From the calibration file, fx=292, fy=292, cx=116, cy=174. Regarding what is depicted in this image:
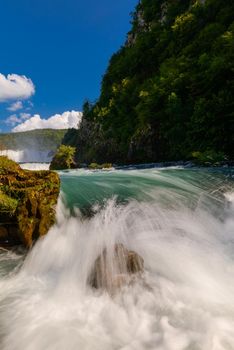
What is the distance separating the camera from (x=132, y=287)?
4.98 m

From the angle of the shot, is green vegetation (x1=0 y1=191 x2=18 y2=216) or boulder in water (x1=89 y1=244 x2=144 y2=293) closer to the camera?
boulder in water (x1=89 y1=244 x2=144 y2=293)

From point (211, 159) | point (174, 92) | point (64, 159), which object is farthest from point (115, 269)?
point (64, 159)

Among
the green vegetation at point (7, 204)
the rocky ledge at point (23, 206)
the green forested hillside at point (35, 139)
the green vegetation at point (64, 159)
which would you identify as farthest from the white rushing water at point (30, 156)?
the green vegetation at point (7, 204)

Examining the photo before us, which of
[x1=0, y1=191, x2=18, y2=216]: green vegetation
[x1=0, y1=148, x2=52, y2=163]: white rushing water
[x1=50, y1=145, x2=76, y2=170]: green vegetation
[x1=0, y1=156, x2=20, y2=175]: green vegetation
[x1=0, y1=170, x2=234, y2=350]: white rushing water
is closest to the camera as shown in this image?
[x1=0, y1=170, x2=234, y2=350]: white rushing water

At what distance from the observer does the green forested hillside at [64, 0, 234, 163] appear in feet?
70.9

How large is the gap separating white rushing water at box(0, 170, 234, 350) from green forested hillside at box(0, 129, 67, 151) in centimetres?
15862

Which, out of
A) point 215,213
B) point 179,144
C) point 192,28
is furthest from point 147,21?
point 215,213

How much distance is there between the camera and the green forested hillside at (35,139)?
6514 inches

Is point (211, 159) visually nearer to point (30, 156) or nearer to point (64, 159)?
point (64, 159)

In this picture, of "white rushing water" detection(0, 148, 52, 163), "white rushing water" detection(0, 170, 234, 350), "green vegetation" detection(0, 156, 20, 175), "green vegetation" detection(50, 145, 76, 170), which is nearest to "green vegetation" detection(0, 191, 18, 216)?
"green vegetation" detection(0, 156, 20, 175)

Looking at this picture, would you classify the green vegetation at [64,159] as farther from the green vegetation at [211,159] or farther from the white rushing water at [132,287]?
the white rushing water at [132,287]

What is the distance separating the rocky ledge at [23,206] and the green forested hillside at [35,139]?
519ft

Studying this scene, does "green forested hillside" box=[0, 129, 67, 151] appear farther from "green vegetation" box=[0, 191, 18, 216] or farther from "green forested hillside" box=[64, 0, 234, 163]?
"green vegetation" box=[0, 191, 18, 216]

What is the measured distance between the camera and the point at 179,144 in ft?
80.6
